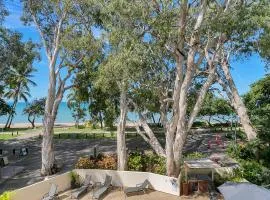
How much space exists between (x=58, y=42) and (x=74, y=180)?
9.54 m

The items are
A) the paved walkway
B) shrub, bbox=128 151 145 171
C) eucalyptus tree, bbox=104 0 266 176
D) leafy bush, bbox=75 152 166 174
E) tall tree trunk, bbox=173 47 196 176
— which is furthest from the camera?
the paved walkway

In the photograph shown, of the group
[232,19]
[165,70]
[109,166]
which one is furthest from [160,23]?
[109,166]

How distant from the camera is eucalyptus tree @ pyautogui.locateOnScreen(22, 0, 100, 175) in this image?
1046 inches

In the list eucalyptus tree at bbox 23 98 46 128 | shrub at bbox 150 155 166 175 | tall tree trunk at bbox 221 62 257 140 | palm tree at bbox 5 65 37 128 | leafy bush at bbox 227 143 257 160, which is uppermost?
palm tree at bbox 5 65 37 128

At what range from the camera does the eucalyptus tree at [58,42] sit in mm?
26562

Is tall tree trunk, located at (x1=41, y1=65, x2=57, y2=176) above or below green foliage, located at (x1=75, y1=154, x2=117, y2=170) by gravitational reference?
above

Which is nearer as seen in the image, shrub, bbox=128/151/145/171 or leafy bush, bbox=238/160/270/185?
leafy bush, bbox=238/160/270/185

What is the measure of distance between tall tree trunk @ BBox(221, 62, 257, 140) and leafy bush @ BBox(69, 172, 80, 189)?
1272 cm

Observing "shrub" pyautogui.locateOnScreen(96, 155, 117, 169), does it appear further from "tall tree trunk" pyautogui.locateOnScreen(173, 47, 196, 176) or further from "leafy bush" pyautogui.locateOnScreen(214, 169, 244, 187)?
"leafy bush" pyautogui.locateOnScreen(214, 169, 244, 187)

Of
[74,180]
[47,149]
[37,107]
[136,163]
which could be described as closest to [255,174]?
[136,163]

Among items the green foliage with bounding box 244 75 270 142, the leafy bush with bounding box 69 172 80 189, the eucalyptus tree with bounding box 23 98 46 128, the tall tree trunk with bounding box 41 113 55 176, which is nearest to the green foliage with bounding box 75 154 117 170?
the leafy bush with bounding box 69 172 80 189

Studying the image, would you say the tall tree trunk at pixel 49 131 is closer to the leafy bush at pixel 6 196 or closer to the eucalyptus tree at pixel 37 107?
the leafy bush at pixel 6 196

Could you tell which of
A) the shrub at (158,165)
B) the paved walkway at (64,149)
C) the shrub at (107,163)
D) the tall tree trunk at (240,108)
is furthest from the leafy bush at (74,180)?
the tall tree trunk at (240,108)

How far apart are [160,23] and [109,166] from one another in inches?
374
